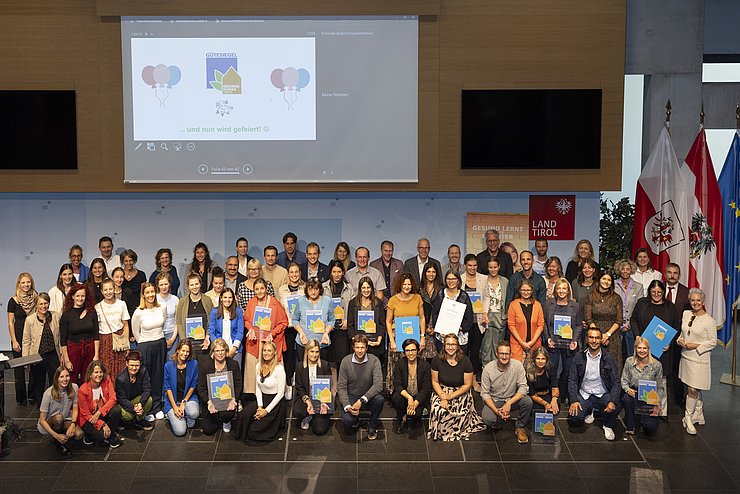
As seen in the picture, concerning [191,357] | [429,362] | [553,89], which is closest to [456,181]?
[553,89]

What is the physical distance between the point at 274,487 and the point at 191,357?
1776mm

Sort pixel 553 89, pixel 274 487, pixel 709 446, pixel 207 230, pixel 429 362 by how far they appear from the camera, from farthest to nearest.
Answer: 1. pixel 207 230
2. pixel 553 89
3. pixel 429 362
4. pixel 709 446
5. pixel 274 487

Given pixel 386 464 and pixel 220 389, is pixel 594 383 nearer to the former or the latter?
pixel 386 464

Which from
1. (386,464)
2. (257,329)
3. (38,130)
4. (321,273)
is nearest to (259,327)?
(257,329)

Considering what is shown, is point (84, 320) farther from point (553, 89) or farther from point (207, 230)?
point (553, 89)

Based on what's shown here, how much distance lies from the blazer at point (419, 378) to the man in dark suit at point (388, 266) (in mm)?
1344

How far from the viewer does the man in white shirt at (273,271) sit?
9.23 m

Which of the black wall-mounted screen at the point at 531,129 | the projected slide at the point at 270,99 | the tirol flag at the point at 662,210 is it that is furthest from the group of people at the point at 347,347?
the black wall-mounted screen at the point at 531,129

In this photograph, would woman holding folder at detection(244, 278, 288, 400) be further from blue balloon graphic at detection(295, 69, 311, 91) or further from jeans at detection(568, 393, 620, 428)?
jeans at detection(568, 393, 620, 428)

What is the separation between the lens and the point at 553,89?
32.3 ft

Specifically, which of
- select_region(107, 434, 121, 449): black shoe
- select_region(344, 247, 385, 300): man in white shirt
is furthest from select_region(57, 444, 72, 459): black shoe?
select_region(344, 247, 385, 300): man in white shirt

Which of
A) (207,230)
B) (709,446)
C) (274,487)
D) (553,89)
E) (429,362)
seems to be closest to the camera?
(274,487)

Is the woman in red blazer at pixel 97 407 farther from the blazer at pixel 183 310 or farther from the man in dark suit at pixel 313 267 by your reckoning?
the man in dark suit at pixel 313 267

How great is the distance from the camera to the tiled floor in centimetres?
715
